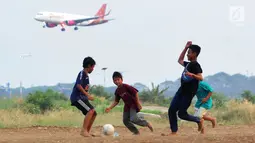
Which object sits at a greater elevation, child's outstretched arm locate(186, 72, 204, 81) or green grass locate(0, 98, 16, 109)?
child's outstretched arm locate(186, 72, 204, 81)

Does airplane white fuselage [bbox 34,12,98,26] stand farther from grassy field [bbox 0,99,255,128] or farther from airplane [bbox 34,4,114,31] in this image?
grassy field [bbox 0,99,255,128]

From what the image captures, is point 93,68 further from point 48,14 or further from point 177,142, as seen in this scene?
point 48,14

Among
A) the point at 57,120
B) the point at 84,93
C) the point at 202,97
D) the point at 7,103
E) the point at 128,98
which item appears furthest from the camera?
the point at 7,103

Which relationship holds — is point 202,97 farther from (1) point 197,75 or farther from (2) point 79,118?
(2) point 79,118

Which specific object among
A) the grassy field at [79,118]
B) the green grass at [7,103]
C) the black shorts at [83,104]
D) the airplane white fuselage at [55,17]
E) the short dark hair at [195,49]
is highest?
the airplane white fuselage at [55,17]

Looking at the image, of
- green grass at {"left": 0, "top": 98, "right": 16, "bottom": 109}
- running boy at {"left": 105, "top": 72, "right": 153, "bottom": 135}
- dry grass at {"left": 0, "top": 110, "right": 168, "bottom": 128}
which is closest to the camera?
running boy at {"left": 105, "top": 72, "right": 153, "bottom": 135}

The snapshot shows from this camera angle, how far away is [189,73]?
10.9 metres

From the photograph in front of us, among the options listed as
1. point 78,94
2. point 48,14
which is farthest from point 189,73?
point 48,14

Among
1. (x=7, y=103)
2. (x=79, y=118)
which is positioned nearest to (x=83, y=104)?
(x=79, y=118)

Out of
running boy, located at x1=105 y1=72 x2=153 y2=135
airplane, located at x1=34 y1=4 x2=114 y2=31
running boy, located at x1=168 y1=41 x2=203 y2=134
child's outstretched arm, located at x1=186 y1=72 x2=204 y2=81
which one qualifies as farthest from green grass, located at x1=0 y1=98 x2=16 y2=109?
airplane, located at x1=34 y1=4 x2=114 y2=31

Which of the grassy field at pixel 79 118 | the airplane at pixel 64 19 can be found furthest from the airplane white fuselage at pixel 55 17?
the grassy field at pixel 79 118

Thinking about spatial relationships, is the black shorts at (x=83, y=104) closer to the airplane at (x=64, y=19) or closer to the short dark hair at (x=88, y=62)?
the short dark hair at (x=88, y=62)

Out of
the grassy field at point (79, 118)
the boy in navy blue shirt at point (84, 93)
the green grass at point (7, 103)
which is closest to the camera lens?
the boy in navy blue shirt at point (84, 93)

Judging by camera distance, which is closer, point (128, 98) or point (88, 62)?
point (88, 62)
